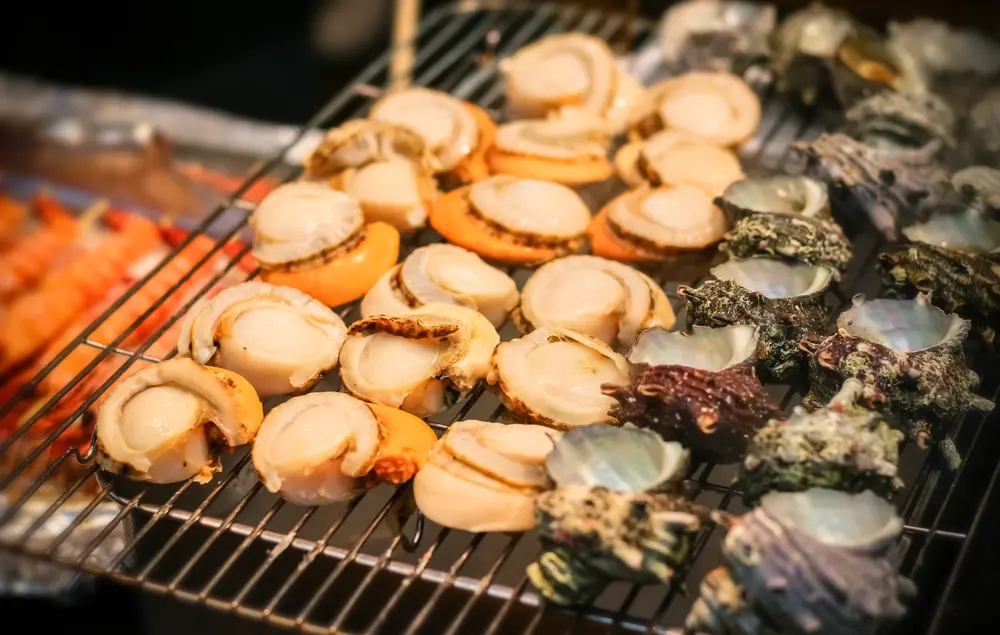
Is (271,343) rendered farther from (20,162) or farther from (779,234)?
(20,162)

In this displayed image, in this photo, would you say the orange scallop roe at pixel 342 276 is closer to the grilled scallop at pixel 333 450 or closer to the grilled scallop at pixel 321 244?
the grilled scallop at pixel 321 244

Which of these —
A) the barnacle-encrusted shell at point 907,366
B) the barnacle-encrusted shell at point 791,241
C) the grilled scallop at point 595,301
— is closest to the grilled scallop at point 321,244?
the grilled scallop at point 595,301

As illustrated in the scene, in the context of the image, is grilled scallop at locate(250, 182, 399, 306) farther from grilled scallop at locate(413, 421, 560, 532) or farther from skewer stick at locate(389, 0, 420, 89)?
skewer stick at locate(389, 0, 420, 89)

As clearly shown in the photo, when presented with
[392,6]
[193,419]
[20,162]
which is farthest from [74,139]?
[193,419]

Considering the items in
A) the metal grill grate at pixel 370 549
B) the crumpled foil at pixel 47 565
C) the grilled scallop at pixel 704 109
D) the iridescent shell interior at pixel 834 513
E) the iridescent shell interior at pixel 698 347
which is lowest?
the crumpled foil at pixel 47 565

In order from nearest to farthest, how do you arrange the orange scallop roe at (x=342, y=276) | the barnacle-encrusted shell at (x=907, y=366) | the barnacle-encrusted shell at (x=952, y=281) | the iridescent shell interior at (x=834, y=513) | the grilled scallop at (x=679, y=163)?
the iridescent shell interior at (x=834, y=513), the barnacle-encrusted shell at (x=907, y=366), the barnacle-encrusted shell at (x=952, y=281), the orange scallop roe at (x=342, y=276), the grilled scallop at (x=679, y=163)

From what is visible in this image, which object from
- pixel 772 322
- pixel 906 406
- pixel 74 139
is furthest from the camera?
pixel 74 139

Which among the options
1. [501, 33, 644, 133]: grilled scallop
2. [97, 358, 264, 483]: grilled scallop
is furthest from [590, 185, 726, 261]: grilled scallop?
[97, 358, 264, 483]: grilled scallop
